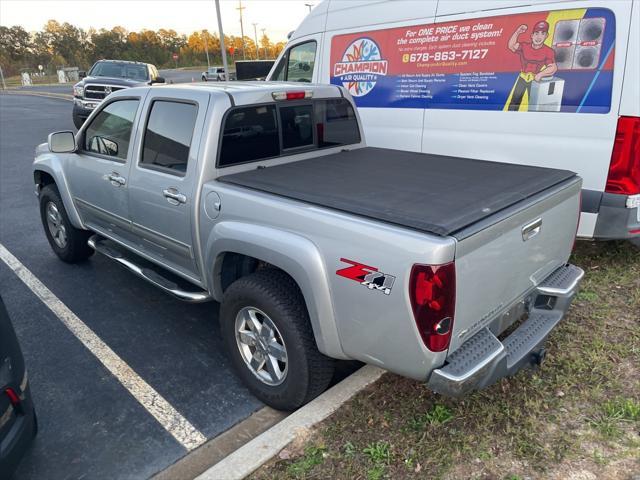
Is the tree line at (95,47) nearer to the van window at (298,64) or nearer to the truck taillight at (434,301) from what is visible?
the van window at (298,64)

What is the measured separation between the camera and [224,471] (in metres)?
2.46

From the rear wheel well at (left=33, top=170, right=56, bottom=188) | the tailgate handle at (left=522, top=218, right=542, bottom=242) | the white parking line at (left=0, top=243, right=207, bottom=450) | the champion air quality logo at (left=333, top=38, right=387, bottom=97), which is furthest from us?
the champion air quality logo at (left=333, top=38, right=387, bottom=97)

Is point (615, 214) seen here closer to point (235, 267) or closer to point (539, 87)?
point (539, 87)

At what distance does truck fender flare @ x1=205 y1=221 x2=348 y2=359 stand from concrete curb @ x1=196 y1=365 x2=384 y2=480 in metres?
0.45

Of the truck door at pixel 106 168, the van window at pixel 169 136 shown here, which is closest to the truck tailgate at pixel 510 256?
the van window at pixel 169 136

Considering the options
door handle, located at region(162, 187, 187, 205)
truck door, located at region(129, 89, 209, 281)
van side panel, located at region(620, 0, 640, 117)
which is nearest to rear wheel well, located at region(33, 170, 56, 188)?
truck door, located at region(129, 89, 209, 281)

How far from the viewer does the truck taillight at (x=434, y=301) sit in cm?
209

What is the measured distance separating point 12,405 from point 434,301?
198cm

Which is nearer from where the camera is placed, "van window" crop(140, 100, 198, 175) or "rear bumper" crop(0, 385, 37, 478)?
"rear bumper" crop(0, 385, 37, 478)

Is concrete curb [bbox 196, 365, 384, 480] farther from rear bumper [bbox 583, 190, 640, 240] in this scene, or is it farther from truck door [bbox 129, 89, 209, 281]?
rear bumper [bbox 583, 190, 640, 240]

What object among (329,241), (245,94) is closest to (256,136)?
(245,94)

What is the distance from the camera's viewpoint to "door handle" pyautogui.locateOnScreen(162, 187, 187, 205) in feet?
10.8

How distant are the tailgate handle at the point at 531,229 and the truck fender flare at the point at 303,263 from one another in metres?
1.04

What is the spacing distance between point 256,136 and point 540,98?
8.59 ft
